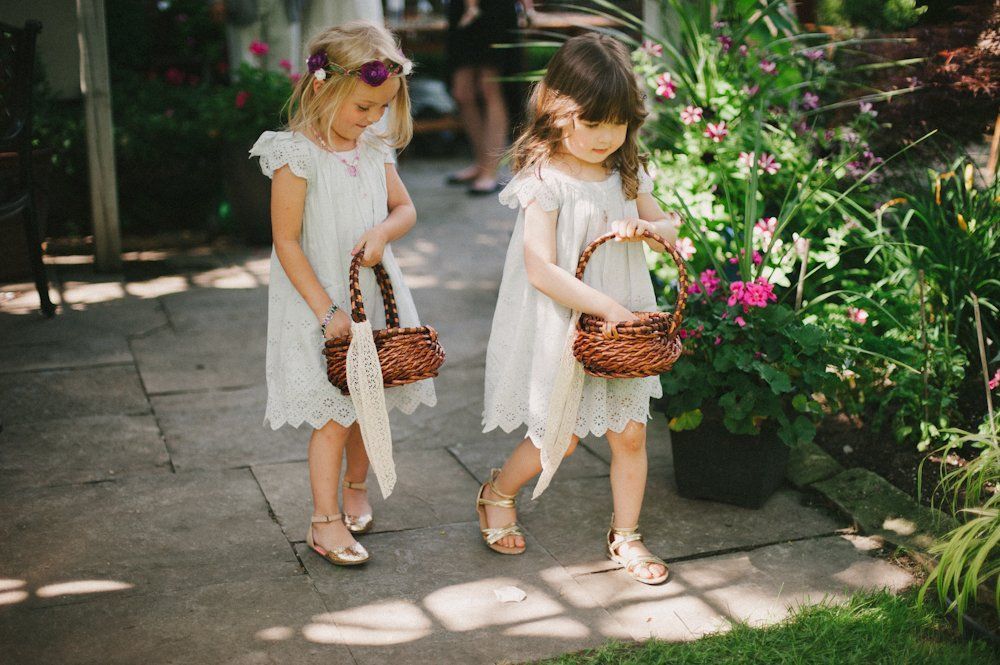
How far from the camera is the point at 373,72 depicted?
2.45 meters

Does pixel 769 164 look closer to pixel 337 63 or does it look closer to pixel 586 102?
pixel 586 102

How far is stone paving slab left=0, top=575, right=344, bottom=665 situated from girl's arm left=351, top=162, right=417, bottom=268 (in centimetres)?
86

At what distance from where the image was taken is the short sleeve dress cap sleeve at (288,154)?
2.52 metres

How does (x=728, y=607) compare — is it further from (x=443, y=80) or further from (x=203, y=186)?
(x=443, y=80)

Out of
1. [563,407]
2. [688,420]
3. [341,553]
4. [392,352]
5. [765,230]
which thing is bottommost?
[341,553]

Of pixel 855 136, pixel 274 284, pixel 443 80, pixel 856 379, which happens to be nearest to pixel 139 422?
pixel 274 284

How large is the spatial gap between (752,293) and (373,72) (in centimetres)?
120

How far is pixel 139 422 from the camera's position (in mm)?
3502

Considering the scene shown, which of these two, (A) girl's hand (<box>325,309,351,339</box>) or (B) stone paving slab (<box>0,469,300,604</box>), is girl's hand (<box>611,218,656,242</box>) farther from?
(B) stone paving slab (<box>0,469,300,604</box>)

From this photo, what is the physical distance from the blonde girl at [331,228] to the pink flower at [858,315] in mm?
1429

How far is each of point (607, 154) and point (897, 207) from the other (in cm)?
174

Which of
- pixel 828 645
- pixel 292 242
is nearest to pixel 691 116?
pixel 292 242

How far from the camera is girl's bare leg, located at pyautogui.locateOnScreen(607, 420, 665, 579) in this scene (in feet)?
8.85

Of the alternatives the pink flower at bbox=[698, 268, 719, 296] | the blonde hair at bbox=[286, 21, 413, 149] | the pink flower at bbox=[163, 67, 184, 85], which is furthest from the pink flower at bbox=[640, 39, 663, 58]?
the pink flower at bbox=[163, 67, 184, 85]
